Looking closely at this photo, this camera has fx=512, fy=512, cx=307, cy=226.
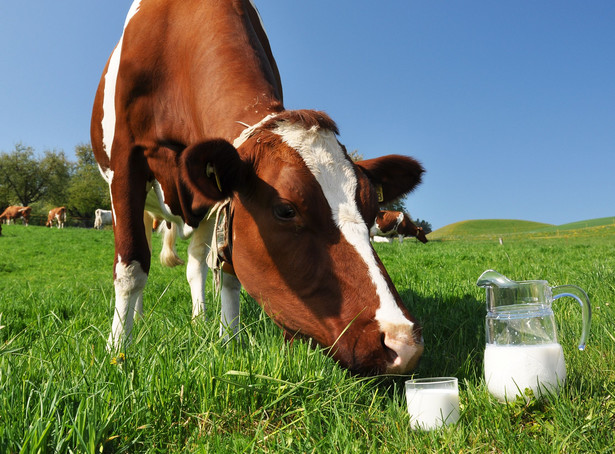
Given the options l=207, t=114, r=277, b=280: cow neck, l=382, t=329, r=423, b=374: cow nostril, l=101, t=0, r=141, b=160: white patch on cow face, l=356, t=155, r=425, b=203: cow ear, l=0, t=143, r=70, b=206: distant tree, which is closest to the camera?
l=382, t=329, r=423, b=374: cow nostril

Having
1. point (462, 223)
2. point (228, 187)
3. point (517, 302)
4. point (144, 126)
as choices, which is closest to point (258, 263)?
point (228, 187)

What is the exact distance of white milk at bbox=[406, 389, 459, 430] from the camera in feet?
6.48

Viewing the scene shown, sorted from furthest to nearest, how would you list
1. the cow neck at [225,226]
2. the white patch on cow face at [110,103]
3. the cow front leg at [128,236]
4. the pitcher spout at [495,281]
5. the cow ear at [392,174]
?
the white patch on cow face at [110,103] < the cow front leg at [128,236] < the cow ear at [392,174] < the cow neck at [225,226] < the pitcher spout at [495,281]

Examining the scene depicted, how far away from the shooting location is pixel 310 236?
255 centimetres

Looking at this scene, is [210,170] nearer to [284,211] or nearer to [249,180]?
[249,180]

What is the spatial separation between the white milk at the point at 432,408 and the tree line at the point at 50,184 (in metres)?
64.1

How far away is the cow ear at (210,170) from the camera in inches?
100

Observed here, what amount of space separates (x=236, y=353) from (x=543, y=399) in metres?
1.40

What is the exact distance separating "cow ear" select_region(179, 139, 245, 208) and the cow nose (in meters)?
1.19

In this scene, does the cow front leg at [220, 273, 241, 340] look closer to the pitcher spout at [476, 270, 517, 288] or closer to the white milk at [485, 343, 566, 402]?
the pitcher spout at [476, 270, 517, 288]

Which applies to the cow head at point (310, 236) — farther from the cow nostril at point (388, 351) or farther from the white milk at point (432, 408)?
the white milk at point (432, 408)

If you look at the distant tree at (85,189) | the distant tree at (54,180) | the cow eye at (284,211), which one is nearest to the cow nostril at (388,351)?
the cow eye at (284,211)

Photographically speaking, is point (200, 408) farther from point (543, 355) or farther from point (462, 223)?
point (462, 223)

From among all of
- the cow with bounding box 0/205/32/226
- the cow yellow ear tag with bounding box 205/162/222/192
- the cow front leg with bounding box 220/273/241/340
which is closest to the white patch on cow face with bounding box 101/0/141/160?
the cow front leg with bounding box 220/273/241/340
